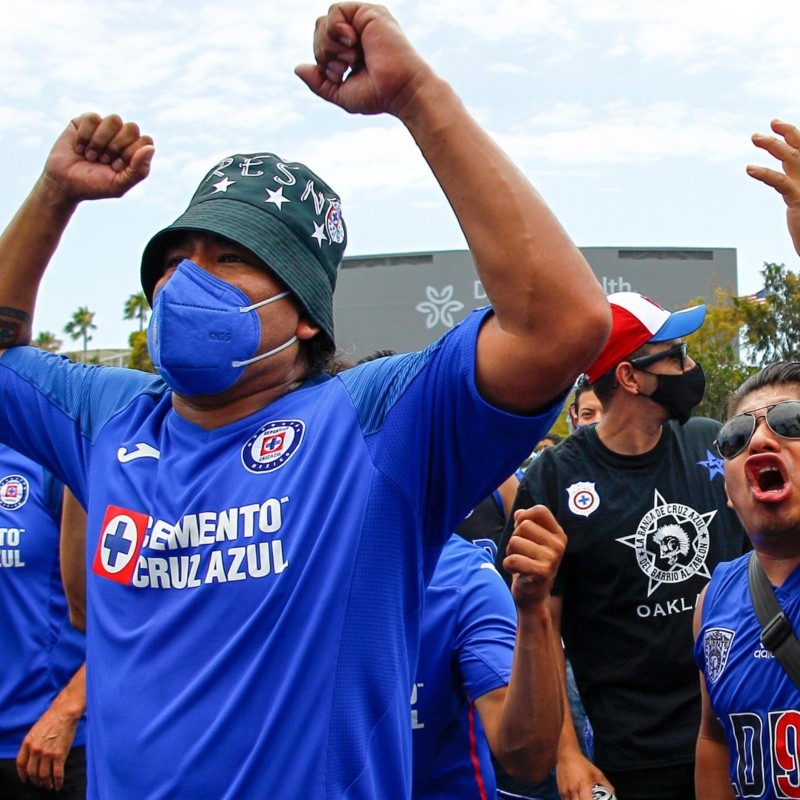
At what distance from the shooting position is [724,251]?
5816 cm

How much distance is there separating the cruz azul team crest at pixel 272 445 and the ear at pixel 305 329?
0.26 meters

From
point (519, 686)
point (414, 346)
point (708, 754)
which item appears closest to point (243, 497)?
point (519, 686)

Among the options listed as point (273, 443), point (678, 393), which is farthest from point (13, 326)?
point (678, 393)

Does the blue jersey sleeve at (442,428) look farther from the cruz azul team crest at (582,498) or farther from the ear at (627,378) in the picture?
the ear at (627,378)

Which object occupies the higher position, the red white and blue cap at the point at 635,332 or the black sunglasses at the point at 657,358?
the red white and blue cap at the point at 635,332

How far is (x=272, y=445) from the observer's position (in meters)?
2.17

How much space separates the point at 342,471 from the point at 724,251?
194ft

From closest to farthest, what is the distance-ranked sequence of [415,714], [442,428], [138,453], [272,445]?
[442,428]
[272,445]
[138,453]
[415,714]

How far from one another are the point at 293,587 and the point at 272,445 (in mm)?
308

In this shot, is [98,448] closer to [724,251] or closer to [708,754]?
[708,754]

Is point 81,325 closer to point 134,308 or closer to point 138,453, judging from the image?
point 134,308

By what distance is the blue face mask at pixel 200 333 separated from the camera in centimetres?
222

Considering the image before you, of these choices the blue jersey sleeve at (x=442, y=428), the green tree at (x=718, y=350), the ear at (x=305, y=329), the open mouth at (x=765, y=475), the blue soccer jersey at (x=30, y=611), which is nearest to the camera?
the blue jersey sleeve at (x=442, y=428)

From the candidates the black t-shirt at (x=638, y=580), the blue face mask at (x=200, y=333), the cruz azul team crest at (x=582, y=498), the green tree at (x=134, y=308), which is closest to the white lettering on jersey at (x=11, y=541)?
the black t-shirt at (x=638, y=580)
